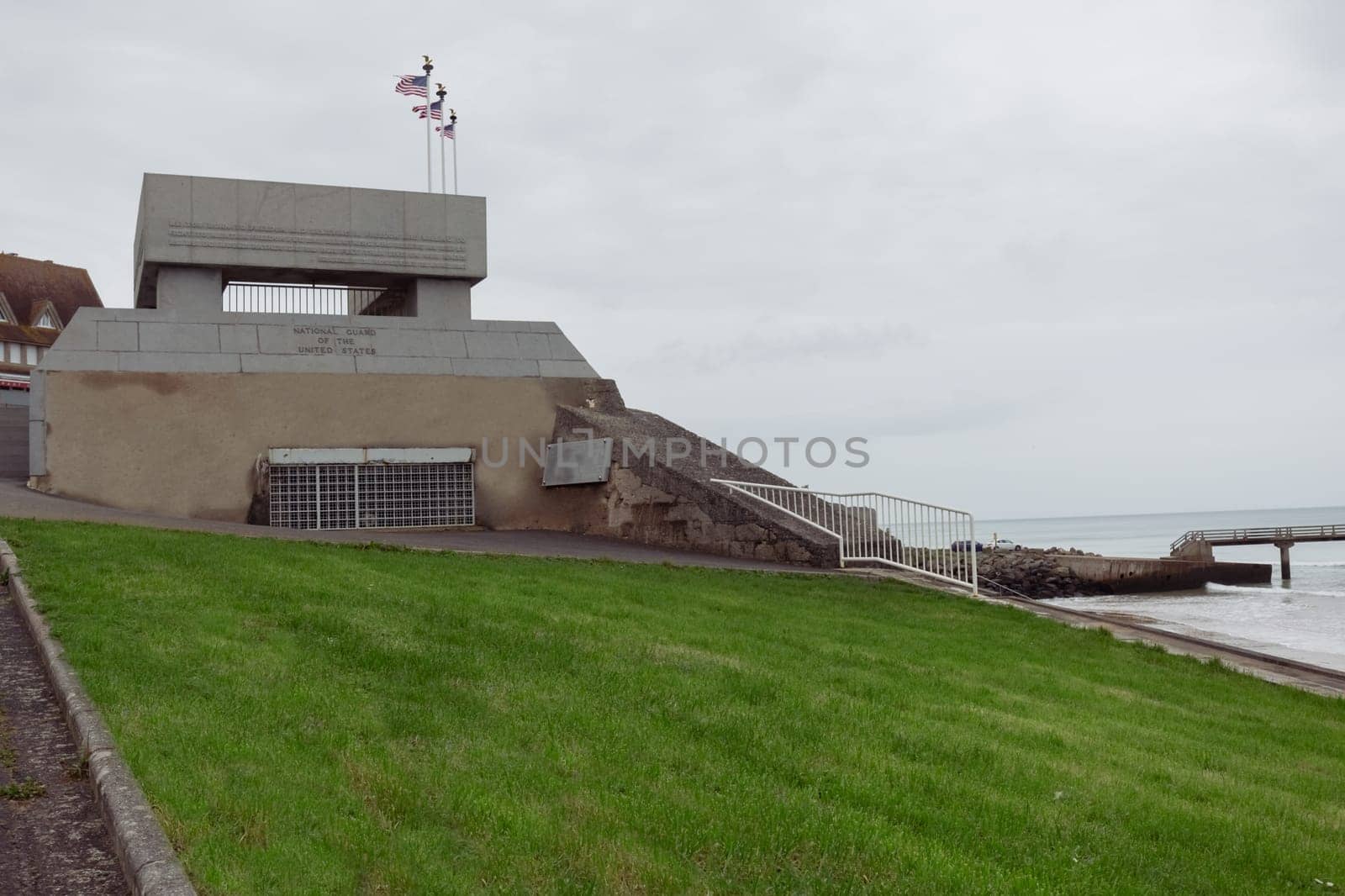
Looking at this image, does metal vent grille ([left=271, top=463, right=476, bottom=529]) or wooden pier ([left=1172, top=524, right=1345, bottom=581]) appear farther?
wooden pier ([left=1172, top=524, right=1345, bottom=581])

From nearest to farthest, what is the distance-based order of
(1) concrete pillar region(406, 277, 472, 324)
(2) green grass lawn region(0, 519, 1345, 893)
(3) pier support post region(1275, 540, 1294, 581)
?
1. (2) green grass lawn region(0, 519, 1345, 893)
2. (1) concrete pillar region(406, 277, 472, 324)
3. (3) pier support post region(1275, 540, 1294, 581)

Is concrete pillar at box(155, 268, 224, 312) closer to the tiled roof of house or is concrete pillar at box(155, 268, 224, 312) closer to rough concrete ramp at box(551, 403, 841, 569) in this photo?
rough concrete ramp at box(551, 403, 841, 569)

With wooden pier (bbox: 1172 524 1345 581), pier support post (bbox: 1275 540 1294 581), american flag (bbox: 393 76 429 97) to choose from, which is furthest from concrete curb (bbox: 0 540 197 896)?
pier support post (bbox: 1275 540 1294 581)

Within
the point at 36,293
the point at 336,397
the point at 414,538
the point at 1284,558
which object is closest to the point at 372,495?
the point at 336,397

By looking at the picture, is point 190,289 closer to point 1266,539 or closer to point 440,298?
point 440,298

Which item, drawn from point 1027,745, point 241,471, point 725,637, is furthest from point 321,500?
point 1027,745

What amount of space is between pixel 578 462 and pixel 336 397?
427 cm

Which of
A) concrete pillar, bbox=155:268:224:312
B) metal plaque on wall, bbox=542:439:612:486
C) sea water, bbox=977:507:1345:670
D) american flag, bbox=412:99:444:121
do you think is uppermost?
american flag, bbox=412:99:444:121

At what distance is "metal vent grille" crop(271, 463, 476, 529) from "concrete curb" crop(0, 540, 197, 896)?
40.8 ft

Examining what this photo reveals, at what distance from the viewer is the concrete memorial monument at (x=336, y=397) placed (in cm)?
1827

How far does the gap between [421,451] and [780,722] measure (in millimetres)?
14589

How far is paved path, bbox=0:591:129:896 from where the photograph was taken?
4320 millimetres

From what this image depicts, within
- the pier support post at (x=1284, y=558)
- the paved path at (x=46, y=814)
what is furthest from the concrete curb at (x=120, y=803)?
the pier support post at (x=1284, y=558)

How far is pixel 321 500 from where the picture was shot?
19.6 meters
